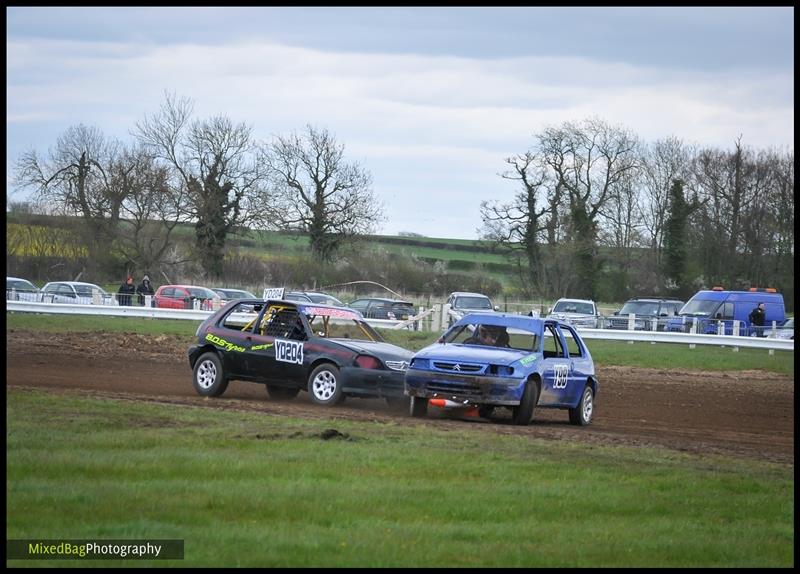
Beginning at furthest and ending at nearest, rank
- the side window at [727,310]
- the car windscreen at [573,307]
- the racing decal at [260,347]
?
the car windscreen at [573,307] < the side window at [727,310] < the racing decal at [260,347]

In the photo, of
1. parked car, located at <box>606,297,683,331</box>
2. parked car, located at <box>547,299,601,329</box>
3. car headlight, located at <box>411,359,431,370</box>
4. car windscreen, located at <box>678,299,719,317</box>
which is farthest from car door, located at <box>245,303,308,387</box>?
car windscreen, located at <box>678,299,719,317</box>

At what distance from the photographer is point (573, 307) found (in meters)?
46.4

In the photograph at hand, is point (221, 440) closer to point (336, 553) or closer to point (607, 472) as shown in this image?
point (607, 472)

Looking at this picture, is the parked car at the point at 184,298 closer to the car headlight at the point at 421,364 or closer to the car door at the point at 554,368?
the car door at the point at 554,368

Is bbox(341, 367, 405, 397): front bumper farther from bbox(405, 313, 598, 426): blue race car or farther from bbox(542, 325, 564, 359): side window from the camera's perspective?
bbox(542, 325, 564, 359): side window


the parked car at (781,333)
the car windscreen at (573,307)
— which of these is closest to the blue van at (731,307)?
the parked car at (781,333)

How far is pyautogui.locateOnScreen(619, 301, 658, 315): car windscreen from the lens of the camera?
45625 mm

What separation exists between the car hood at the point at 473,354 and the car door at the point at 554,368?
0.39 metres

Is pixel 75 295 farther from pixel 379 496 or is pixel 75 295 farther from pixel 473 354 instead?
pixel 379 496

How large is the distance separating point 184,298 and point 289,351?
27.7 meters

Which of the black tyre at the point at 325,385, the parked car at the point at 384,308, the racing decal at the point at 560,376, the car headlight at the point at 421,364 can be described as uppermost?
the parked car at the point at 384,308

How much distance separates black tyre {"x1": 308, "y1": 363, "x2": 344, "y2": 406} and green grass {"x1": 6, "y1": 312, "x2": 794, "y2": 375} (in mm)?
10152

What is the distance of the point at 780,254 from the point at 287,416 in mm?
54301

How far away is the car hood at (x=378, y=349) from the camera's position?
1738 cm
